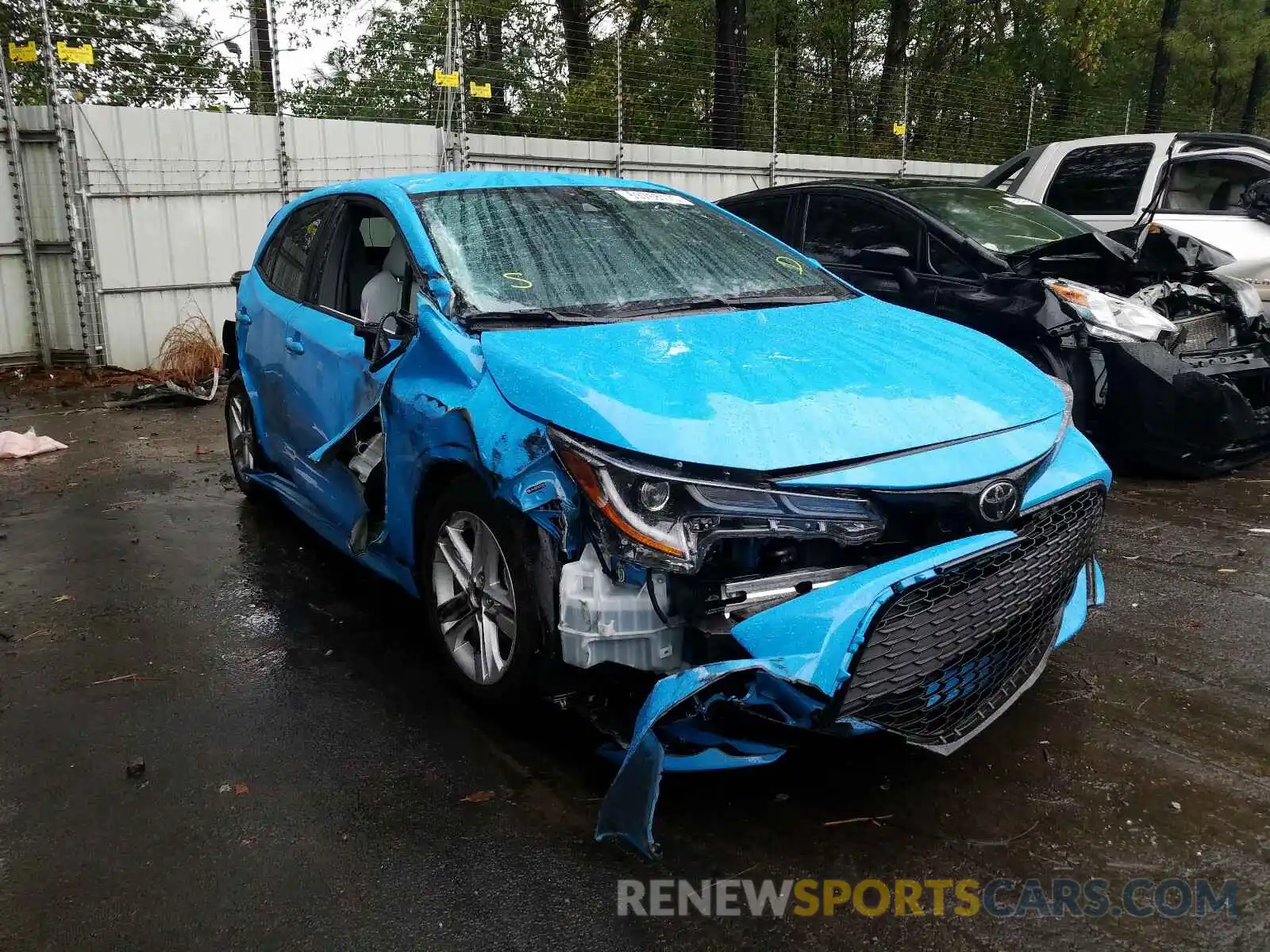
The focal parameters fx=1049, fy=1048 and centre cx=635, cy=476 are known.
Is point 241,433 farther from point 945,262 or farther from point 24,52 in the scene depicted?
point 24,52

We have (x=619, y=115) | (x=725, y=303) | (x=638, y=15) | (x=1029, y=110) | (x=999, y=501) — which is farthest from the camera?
(x=638, y=15)

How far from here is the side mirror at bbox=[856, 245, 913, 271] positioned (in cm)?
580

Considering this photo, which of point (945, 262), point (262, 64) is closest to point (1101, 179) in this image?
point (945, 262)

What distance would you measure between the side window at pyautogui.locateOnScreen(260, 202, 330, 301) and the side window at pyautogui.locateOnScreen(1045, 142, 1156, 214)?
6.91m

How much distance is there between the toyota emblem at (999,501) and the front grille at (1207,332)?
3747 millimetres

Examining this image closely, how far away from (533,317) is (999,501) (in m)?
1.53

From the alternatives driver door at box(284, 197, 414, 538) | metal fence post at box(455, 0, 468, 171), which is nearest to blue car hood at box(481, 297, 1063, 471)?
driver door at box(284, 197, 414, 538)

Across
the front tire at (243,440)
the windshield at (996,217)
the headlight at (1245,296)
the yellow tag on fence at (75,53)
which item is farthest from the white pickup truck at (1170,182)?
the yellow tag on fence at (75,53)

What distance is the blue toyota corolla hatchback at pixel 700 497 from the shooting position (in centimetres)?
251

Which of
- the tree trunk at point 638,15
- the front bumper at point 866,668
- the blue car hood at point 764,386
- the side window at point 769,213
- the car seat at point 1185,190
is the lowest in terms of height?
the front bumper at point 866,668

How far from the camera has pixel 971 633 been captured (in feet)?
8.64

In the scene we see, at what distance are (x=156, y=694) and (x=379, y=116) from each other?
32.4 feet

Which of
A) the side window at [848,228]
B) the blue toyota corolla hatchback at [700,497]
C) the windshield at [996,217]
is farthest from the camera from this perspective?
the side window at [848,228]

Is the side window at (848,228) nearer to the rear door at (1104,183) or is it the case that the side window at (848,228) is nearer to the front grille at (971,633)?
the rear door at (1104,183)
